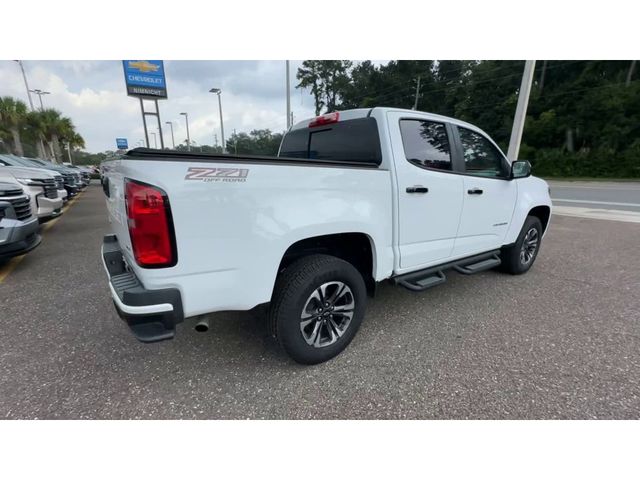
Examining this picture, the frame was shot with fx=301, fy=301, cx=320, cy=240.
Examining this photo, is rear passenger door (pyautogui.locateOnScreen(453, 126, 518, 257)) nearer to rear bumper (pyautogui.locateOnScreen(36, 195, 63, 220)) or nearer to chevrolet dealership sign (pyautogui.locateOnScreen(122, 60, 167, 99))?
rear bumper (pyautogui.locateOnScreen(36, 195, 63, 220))

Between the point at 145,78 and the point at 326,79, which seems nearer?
the point at 145,78

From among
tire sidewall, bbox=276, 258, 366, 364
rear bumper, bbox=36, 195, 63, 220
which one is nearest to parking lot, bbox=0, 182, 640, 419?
tire sidewall, bbox=276, 258, 366, 364

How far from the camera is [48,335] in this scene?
270 cm

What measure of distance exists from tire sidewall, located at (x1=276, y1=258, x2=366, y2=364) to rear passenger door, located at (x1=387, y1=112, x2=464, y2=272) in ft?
1.85

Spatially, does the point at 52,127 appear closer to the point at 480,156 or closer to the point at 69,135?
the point at 69,135

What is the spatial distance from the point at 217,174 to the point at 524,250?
4257 millimetres

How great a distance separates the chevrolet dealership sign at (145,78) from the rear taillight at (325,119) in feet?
68.7

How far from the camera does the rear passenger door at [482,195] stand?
10.3 feet

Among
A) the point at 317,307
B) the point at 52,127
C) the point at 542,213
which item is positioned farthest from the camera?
the point at 52,127

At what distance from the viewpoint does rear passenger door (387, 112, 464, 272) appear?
2568 millimetres

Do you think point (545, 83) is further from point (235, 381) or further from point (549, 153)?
point (235, 381)

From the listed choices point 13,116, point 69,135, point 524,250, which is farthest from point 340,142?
point 69,135

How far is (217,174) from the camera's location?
173 centimetres

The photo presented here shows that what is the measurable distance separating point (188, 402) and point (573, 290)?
172 inches
